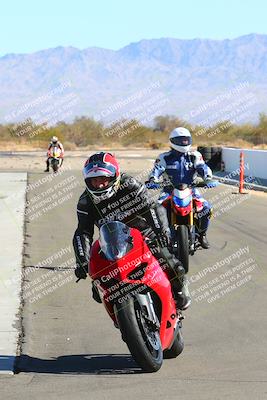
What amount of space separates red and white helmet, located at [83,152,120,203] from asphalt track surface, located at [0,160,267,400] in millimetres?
1384

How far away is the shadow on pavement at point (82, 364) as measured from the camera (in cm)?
659

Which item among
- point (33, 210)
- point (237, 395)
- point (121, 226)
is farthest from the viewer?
point (33, 210)

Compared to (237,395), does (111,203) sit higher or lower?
higher

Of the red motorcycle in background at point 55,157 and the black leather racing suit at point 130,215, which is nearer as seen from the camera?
the black leather racing suit at point 130,215

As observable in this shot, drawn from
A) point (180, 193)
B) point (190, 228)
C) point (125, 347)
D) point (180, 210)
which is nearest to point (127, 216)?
point (125, 347)

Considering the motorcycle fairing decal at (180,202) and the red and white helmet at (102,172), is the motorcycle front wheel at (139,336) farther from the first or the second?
the motorcycle fairing decal at (180,202)

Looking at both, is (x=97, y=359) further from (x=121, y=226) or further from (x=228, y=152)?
(x=228, y=152)

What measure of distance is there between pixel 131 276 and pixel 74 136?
9652 cm

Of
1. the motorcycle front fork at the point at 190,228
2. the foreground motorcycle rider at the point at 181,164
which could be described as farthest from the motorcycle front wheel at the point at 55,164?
the motorcycle front fork at the point at 190,228

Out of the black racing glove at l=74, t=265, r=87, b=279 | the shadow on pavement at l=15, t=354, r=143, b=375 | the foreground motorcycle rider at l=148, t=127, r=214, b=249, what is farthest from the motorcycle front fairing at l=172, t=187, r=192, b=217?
the black racing glove at l=74, t=265, r=87, b=279

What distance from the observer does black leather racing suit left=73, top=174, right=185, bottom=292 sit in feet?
22.6

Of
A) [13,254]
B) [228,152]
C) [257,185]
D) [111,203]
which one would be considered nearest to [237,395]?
[111,203]

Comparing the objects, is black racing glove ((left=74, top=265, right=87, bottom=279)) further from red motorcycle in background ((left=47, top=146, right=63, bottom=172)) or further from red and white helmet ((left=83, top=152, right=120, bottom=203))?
red motorcycle in background ((left=47, top=146, right=63, bottom=172))

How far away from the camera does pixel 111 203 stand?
6.99m
